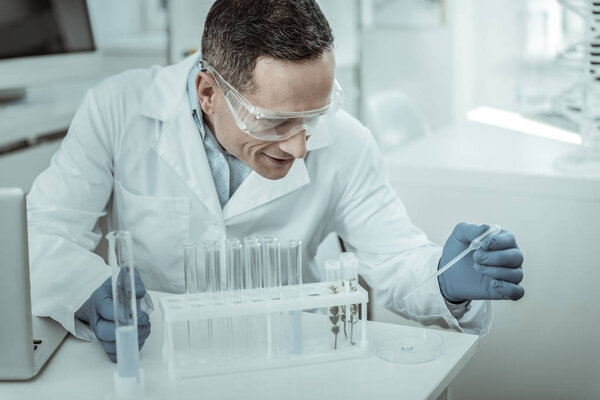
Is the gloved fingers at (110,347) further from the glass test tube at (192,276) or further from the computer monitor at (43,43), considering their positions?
the computer monitor at (43,43)

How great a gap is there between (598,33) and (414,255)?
2.44ft

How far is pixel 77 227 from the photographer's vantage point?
5.29 feet

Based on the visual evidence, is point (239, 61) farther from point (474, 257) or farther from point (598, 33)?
point (598, 33)

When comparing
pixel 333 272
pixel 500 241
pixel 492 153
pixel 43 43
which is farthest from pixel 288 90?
pixel 43 43

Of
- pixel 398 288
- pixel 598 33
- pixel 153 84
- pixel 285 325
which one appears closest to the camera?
pixel 285 325

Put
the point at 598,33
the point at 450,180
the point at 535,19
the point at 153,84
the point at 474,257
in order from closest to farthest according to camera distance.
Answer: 1. the point at 474,257
2. the point at 153,84
3. the point at 598,33
4. the point at 450,180
5. the point at 535,19

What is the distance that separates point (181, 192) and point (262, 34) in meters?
0.46

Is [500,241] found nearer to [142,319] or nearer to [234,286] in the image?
[234,286]

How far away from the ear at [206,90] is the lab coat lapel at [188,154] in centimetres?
13

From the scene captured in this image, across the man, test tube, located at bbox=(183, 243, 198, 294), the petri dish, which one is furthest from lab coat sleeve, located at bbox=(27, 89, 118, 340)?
the petri dish

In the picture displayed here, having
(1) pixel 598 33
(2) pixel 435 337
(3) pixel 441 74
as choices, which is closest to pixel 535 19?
(1) pixel 598 33

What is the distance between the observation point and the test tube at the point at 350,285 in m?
1.17

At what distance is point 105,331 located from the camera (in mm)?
1182

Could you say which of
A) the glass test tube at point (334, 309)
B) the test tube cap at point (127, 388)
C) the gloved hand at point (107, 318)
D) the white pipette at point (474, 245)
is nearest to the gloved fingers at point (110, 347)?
the gloved hand at point (107, 318)
